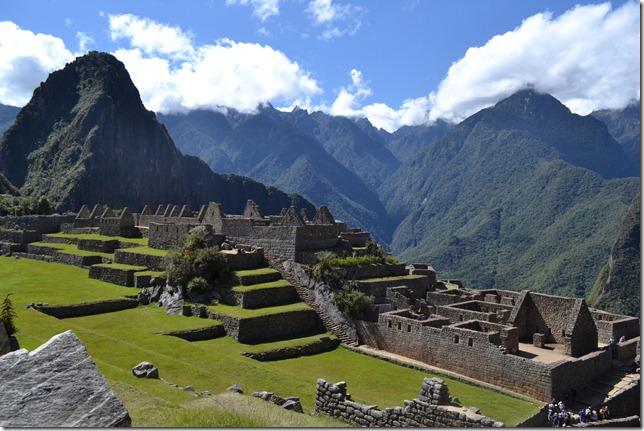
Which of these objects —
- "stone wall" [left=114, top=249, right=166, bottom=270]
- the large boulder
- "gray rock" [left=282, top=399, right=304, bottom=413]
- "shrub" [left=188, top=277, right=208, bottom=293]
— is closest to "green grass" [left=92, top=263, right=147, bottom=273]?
"stone wall" [left=114, top=249, right=166, bottom=270]

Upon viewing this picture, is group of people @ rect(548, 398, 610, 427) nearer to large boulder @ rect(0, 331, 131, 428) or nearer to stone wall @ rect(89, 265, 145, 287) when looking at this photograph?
large boulder @ rect(0, 331, 131, 428)

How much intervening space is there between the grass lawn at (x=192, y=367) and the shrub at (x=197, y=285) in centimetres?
167

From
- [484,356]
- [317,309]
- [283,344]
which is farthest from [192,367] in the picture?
[484,356]

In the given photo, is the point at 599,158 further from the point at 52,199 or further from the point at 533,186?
the point at 52,199

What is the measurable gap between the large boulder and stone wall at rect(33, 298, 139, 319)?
1542 centimetres

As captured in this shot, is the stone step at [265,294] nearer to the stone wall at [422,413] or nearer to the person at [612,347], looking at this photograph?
the stone wall at [422,413]

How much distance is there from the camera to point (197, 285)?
79.5 feet

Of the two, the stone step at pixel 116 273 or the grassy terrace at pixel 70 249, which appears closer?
the stone step at pixel 116 273

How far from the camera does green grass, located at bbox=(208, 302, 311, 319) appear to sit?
72.9 ft

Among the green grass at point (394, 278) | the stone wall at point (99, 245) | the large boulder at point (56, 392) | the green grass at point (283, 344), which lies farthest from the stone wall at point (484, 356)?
the stone wall at point (99, 245)

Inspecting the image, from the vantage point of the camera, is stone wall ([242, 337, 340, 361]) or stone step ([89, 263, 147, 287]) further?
stone step ([89, 263, 147, 287])

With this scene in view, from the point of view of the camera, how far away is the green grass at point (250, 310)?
22.2m

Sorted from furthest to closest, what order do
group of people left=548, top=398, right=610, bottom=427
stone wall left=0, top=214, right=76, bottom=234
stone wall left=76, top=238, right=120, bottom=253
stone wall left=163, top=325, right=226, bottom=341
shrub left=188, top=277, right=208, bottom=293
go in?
stone wall left=0, top=214, right=76, bottom=234, stone wall left=76, top=238, right=120, bottom=253, shrub left=188, top=277, right=208, bottom=293, stone wall left=163, top=325, right=226, bottom=341, group of people left=548, top=398, right=610, bottom=427

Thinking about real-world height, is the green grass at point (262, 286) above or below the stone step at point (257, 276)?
below
